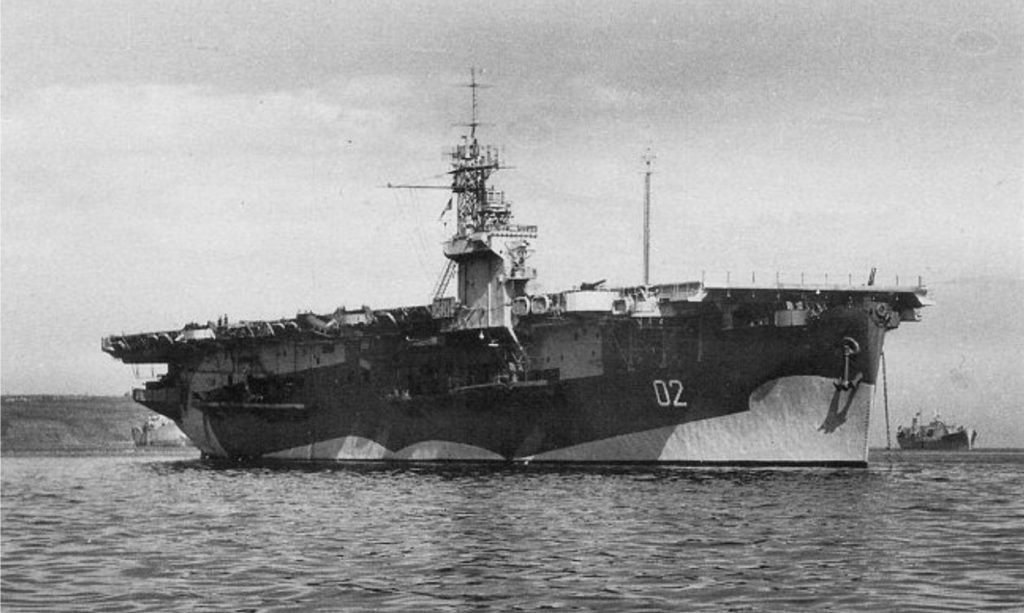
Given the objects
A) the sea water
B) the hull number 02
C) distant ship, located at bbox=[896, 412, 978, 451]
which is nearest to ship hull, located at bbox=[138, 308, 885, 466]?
the hull number 02

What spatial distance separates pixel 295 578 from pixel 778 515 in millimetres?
7707

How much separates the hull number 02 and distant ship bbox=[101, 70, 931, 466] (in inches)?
1.4

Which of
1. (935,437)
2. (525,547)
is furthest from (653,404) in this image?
(935,437)

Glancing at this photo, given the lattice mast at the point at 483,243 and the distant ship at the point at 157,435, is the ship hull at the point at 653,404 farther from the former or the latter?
the distant ship at the point at 157,435

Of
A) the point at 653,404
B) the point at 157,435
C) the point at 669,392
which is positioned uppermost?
→ the point at 669,392

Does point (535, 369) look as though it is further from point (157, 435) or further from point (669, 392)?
point (157, 435)

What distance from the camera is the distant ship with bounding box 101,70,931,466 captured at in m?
28.0

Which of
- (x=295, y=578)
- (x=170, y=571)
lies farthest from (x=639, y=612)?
(x=170, y=571)

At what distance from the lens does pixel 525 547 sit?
13.4 metres

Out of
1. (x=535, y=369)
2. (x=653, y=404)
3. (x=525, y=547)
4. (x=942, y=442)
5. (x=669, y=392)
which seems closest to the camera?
(x=525, y=547)

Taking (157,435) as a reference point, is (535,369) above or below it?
above

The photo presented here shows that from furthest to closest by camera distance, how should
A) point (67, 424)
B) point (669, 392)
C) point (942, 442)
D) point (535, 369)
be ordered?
point (67, 424), point (942, 442), point (535, 369), point (669, 392)

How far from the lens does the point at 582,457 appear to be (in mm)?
30844

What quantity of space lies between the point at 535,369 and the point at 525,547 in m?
18.0
